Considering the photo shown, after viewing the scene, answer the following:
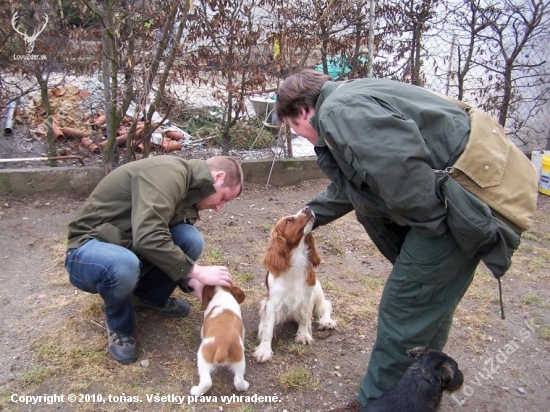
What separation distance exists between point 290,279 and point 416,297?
1.14 m

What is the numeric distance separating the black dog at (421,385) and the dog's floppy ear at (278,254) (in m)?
1.09

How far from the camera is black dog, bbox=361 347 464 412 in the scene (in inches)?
93.6

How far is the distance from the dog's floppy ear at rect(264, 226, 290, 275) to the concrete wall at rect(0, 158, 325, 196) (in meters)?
3.05

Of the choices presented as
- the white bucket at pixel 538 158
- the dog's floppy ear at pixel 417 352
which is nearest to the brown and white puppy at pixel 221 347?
the dog's floppy ear at pixel 417 352

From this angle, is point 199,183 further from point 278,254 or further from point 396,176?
point 396,176

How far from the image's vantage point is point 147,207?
284cm

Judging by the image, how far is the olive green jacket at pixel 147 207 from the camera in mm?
2838

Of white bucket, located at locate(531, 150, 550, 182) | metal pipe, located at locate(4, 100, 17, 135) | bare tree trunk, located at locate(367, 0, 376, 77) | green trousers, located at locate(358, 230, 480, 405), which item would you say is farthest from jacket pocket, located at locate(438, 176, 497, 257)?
metal pipe, located at locate(4, 100, 17, 135)

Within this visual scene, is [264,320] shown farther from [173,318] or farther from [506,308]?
[506,308]

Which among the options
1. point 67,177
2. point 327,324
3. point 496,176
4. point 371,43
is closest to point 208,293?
point 327,324

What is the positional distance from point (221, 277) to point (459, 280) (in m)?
1.39

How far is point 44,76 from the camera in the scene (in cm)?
594

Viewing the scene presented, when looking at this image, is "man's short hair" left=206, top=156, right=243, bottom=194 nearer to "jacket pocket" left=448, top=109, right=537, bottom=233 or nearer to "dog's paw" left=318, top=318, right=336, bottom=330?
"dog's paw" left=318, top=318, right=336, bottom=330

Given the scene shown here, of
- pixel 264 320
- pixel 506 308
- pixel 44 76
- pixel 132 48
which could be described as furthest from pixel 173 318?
pixel 44 76
